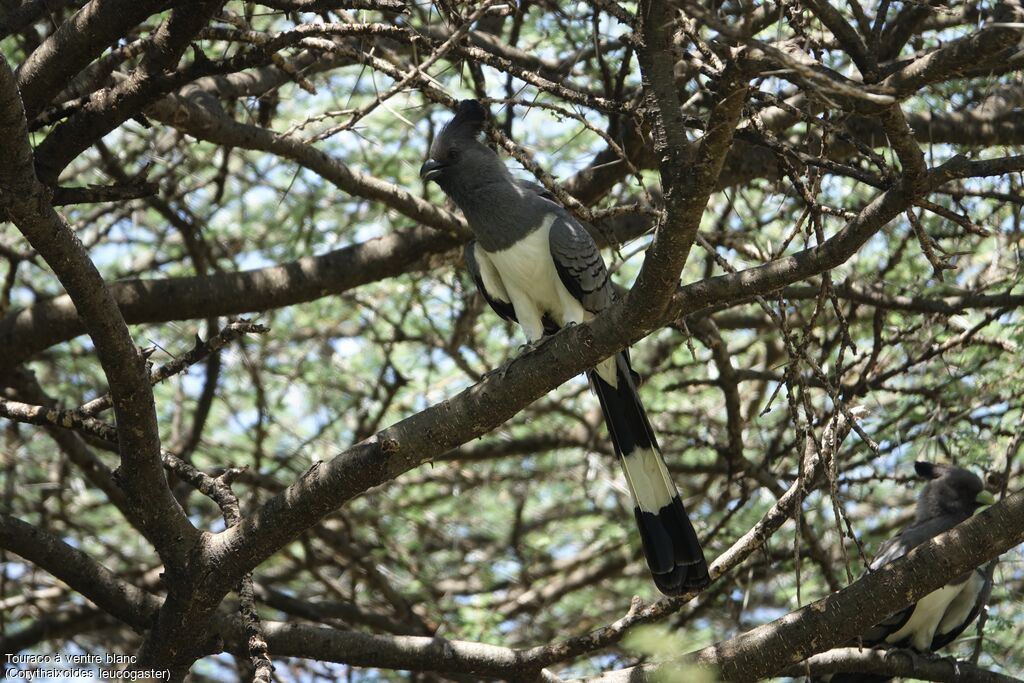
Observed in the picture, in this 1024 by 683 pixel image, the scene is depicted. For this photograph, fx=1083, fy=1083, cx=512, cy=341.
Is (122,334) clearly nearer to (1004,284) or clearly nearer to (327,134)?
(327,134)

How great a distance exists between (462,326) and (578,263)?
5.89 ft

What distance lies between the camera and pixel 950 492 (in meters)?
6.51

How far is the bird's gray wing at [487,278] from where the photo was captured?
548cm

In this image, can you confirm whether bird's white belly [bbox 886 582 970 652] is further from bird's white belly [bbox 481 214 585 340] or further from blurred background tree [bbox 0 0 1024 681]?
bird's white belly [bbox 481 214 585 340]

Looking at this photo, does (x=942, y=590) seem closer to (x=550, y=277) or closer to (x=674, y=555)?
(x=674, y=555)

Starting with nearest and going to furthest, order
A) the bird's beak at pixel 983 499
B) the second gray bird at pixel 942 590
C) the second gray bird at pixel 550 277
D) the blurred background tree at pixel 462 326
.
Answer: the blurred background tree at pixel 462 326
the second gray bird at pixel 550 277
the second gray bird at pixel 942 590
the bird's beak at pixel 983 499

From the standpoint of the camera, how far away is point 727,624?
7.01 metres

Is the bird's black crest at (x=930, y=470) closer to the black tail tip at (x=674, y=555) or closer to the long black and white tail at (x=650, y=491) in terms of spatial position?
the long black and white tail at (x=650, y=491)

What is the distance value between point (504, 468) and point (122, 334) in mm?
5020

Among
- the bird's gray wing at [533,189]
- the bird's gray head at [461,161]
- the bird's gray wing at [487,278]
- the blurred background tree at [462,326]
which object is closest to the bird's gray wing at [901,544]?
the blurred background tree at [462,326]

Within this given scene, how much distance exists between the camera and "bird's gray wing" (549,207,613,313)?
5.05 m

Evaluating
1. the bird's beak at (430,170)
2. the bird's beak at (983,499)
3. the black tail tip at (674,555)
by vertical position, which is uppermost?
the bird's beak at (430,170)

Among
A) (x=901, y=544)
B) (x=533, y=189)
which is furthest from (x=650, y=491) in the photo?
(x=901, y=544)

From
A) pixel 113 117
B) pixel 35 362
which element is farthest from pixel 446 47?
pixel 35 362
